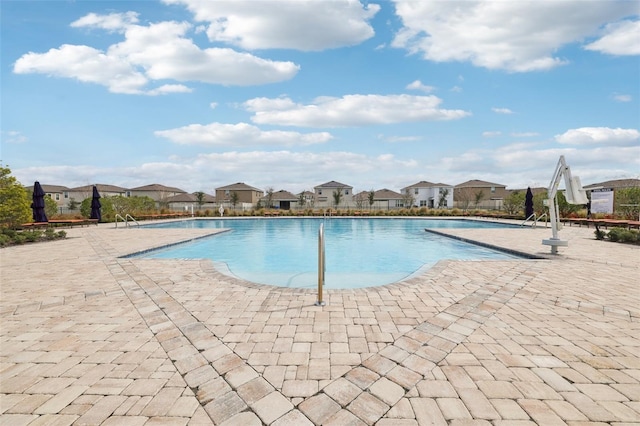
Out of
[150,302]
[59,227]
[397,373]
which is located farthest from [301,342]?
[59,227]

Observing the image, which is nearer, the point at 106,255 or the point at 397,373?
the point at 397,373

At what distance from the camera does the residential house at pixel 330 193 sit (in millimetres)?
51125

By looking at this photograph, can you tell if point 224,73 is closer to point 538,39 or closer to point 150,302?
point 150,302

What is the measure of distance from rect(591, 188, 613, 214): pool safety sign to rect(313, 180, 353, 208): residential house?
35346mm

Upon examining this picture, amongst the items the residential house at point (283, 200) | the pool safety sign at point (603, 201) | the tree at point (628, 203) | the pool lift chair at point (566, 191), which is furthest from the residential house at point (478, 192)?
the pool lift chair at point (566, 191)

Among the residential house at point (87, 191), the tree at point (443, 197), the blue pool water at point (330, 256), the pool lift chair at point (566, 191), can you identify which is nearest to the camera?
the blue pool water at point (330, 256)

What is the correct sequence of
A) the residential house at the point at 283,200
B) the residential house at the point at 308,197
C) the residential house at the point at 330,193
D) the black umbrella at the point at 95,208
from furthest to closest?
the residential house at the point at 283,200
the residential house at the point at 308,197
the residential house at the point at 330,193
the black umbrella at the point at 95,208

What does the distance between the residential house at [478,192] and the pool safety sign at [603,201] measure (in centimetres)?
2788

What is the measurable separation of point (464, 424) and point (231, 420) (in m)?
1.59

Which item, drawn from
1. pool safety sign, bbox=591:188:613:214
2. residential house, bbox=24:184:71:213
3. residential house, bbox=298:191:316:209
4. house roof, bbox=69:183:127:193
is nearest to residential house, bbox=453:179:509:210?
residential house, bbox=298:191:316:209

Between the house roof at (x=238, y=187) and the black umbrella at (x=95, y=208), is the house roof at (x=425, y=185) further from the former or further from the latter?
the black umbrella at (x=95, y=208)

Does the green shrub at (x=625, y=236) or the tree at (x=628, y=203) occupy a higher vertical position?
the tree at (x=628, y=203)

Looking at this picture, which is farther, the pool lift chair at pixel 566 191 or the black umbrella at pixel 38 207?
the black umbrella at pixel 38 207

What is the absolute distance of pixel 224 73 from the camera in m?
10.5
